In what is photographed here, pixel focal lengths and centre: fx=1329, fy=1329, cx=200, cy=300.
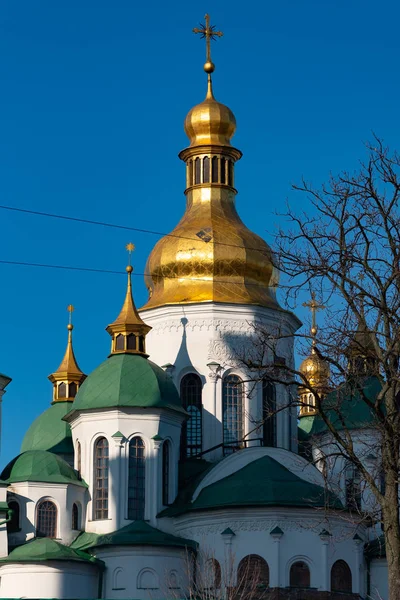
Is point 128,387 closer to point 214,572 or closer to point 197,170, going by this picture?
point 214,572

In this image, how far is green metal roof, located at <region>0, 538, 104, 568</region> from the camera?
36719 mm

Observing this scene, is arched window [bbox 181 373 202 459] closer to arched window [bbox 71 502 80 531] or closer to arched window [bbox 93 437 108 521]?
arched window [bbox 93 437 108 521]

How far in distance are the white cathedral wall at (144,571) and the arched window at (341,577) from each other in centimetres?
416

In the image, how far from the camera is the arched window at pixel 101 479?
3969 centimetres

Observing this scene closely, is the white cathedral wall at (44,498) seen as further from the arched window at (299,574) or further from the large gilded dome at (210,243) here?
the large gilded dome at (210,243)

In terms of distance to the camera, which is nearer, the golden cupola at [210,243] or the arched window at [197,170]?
the golden cupola at [210,243]

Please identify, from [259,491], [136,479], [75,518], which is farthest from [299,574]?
[75,518]

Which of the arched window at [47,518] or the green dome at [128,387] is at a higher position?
the green dome at [128,387]

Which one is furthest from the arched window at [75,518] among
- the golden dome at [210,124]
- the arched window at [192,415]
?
the golden dome at [210,124]

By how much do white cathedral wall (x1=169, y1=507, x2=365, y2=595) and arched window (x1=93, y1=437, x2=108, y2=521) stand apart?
339 cm

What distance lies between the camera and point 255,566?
36812 millimetres

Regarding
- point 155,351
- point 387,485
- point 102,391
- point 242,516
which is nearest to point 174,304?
point 155,351

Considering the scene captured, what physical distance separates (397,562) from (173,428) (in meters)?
19.8

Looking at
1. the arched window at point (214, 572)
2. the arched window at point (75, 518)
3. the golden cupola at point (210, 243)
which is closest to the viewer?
the arched window at point (214, 572)
